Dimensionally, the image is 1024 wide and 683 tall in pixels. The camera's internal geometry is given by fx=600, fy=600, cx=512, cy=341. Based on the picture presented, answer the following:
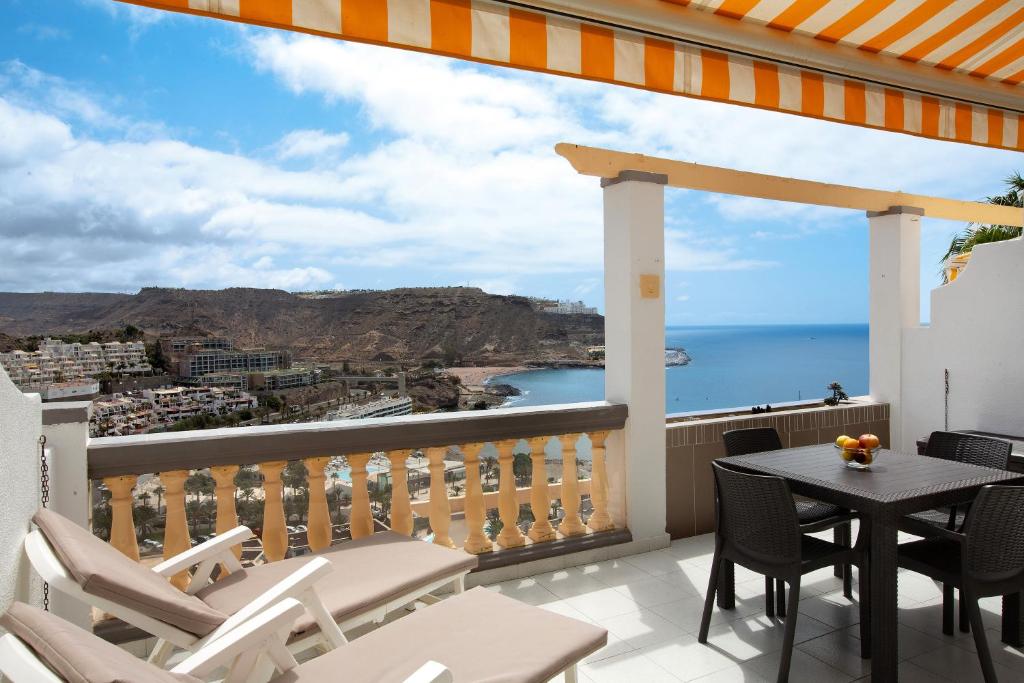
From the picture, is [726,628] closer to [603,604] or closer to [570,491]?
[603,604]

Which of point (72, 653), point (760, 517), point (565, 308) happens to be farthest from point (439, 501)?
point (565, 308)

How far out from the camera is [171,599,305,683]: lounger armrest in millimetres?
1560

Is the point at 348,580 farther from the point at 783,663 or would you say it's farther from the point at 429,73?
the point at 429,73

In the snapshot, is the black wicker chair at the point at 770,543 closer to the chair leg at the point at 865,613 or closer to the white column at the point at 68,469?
the chair leg at the point at 865,613

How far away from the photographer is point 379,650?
188cm

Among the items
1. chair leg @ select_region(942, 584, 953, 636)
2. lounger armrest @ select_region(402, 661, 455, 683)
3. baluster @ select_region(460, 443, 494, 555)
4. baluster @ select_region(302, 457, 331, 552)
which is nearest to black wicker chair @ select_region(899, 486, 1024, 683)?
chair leg @ select_region(942, 584, 953, 636)

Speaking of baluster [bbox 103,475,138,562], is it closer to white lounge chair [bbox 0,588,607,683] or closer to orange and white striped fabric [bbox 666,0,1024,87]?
white lounge chair [bbox 0,588,607,683]

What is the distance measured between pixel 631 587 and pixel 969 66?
9.97 feet

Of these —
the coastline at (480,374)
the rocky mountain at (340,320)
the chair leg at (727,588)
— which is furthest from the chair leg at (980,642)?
the coastline at (480,374)

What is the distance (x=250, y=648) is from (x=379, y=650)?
0.40 m

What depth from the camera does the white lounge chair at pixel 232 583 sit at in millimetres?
1703

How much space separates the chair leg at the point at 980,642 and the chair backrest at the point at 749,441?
1372 mm

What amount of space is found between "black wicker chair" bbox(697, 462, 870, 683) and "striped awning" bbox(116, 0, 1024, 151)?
1.58m

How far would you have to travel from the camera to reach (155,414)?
696 centimetres
